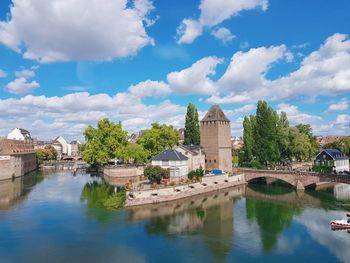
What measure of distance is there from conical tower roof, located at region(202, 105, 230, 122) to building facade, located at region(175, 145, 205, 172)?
5.71 metres

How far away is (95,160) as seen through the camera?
2926 inches

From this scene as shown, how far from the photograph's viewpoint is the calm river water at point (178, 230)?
2327cm

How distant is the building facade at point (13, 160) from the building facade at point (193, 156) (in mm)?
32853

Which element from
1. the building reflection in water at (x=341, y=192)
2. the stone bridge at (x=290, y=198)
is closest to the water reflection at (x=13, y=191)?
the stone bridge at (x=290, y=198)

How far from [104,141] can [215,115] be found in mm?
26993

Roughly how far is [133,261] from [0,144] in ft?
179

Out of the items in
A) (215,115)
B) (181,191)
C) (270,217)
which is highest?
(215,115)

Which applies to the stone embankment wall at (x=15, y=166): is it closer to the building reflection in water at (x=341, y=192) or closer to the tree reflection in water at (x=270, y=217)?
the tree reflection in water at (x=270, y=217)

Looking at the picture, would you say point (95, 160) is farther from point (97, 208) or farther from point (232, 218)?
point (232, 218)

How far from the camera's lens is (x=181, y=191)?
42469 mm

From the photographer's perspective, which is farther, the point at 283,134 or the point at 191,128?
the point at 191,128

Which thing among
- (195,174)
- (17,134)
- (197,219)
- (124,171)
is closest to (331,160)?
(195,174)

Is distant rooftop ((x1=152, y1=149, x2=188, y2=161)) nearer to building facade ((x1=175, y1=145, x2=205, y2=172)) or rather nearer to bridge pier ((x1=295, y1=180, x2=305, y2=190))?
building facade ((x1=175, y1=145, x2=205, y2=172))

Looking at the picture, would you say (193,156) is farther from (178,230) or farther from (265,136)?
(178,230)
